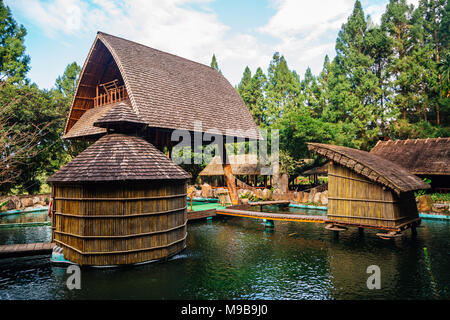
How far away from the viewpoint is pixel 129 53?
1573 cm

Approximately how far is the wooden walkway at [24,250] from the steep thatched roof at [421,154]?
2200cm

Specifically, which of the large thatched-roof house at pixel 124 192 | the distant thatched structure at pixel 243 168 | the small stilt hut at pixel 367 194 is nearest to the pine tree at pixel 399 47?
the distant thatched structure at pixel 243 168

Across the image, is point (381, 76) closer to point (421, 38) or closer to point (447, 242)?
point (421, 38)

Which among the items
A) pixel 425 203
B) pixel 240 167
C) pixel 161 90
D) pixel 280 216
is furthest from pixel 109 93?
pixel 425 203

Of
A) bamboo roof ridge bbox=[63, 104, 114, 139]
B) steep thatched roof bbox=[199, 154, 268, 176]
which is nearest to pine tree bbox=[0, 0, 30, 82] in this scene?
bamboo roof ridge bbox=[63, 104, 114, 139]

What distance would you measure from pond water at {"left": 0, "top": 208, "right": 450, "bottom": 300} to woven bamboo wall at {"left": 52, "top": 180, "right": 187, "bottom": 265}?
484mm

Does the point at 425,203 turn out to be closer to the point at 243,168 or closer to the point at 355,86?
the point at 243,168

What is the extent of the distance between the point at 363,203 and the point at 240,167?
21391 millimetres

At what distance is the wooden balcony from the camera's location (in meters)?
15.8

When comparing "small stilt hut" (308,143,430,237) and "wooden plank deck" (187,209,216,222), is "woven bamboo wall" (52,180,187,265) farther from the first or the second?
"small stilt hut" (308,143,430,237)

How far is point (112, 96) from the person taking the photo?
16422 millimetres

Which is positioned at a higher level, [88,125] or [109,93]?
[109,93]
